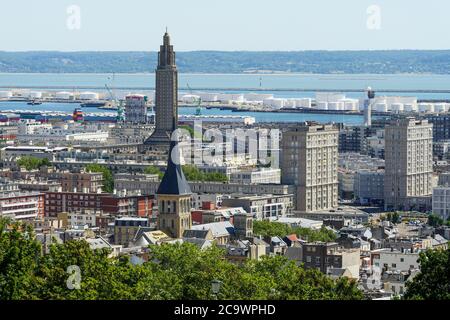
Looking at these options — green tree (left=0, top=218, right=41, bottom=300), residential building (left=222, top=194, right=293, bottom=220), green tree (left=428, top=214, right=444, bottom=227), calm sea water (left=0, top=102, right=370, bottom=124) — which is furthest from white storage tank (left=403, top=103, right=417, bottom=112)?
green tree (left=0, top=218, right=41, bottom=300)

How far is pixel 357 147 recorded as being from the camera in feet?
347

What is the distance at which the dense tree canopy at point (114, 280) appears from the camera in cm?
2333

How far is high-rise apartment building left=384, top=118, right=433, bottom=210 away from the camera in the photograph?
74.0 metres

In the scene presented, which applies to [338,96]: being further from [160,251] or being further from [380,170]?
[160,251]

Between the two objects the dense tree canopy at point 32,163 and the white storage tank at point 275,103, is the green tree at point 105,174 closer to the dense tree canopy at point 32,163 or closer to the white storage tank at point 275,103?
the dense tree canopy at point 32,163

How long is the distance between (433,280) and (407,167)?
51.9 meters

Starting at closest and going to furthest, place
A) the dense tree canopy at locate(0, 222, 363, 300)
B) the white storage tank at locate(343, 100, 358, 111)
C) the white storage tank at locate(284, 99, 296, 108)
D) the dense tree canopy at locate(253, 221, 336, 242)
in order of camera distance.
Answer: the dense tree canopy at locate(0, 222, 363, 300) → the dense tree canopy at locate(253, 221, 336, 242) → the white storage tank at locate(343, 100, 358, 111) → the white storage tank at locate(284, 99, 296, 108)

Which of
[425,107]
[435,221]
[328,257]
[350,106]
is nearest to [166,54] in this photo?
[435,221]

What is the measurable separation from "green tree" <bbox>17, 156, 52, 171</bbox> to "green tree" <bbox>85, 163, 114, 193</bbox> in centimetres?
236

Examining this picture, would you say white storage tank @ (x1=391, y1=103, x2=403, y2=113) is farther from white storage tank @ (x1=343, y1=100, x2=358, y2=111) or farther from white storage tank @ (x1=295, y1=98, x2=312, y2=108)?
white storage tank @ (x1=295, y1=98, x2=312, y2=108)

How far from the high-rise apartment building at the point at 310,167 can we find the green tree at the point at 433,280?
44.6 m

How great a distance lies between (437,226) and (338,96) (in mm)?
128144
